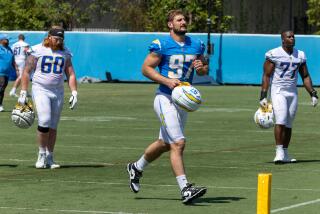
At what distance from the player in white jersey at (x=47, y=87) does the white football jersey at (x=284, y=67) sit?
3195mm

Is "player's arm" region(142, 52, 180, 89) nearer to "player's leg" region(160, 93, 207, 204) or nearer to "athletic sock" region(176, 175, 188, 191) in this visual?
"player's leg" region(160, 93, 207, 204)

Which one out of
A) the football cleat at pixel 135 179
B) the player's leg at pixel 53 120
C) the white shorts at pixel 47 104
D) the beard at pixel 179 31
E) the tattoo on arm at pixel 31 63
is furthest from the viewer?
the tattoo on arm at pixel 31 63

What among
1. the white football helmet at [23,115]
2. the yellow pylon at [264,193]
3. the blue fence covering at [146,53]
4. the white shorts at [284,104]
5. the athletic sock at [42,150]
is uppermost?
the yellow pylon at [264,193]

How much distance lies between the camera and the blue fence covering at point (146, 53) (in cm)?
4603

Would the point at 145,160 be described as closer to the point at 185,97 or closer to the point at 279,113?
the point at 185,97

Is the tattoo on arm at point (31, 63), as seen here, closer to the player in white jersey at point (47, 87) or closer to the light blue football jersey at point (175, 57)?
the player in white jersey at point (47, 87)

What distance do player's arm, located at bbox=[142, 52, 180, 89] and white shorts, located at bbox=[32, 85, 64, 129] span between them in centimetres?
364

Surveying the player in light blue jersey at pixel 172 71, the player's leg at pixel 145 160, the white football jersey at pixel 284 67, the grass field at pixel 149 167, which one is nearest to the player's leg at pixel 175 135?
the player in light blue jersey at pixel 172 71

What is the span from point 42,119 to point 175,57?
3920 millimetres

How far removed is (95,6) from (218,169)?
46072mm

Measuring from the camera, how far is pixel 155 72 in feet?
42.3

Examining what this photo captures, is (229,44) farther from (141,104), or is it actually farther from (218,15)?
(141,104)

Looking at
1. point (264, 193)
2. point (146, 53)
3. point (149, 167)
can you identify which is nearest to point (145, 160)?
point (149, 167)

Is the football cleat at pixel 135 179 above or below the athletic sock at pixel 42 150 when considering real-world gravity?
above
